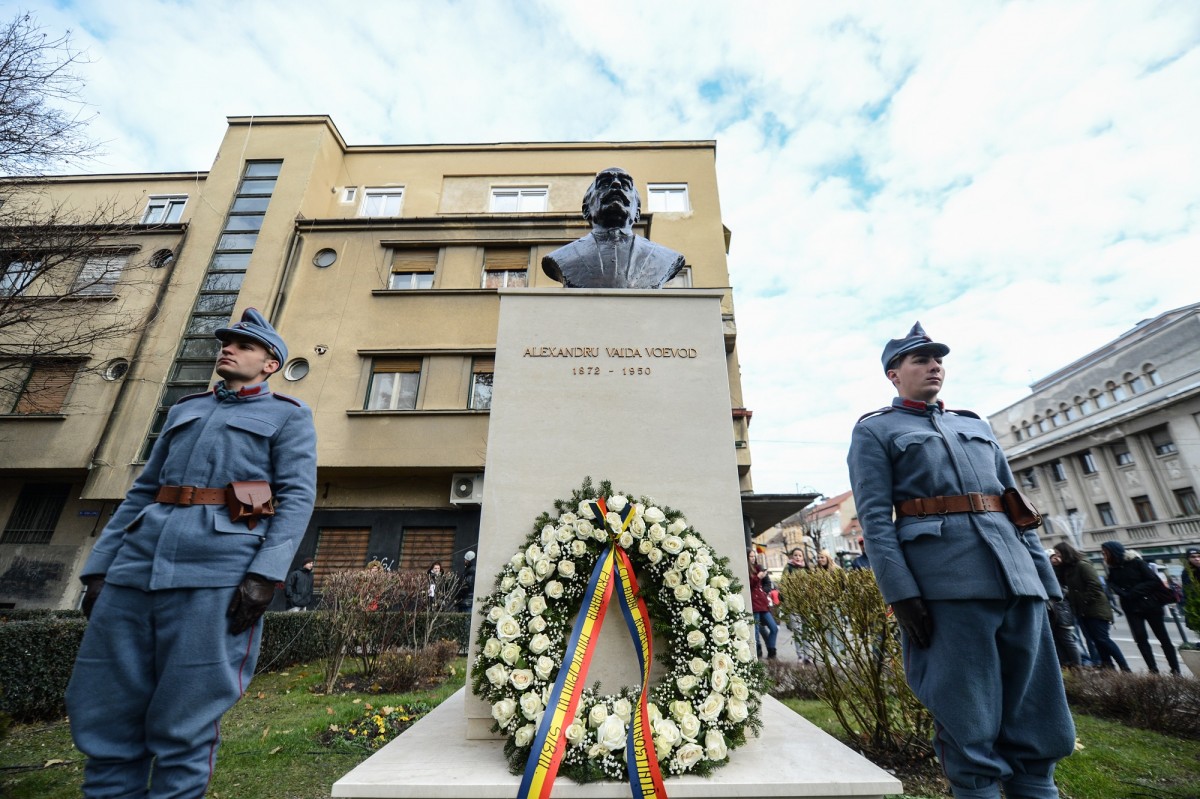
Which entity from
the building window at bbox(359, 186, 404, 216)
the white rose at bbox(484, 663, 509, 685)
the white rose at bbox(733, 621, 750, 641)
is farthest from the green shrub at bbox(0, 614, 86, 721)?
the building window at bbox(359, 186, 404, 216)

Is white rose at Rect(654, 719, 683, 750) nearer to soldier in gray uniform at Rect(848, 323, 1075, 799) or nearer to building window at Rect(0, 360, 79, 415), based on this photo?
soldier in gray uniform at Rect(848, 323, 1075, 799)

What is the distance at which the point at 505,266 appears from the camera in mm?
15547

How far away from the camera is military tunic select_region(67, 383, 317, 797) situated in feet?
6.98

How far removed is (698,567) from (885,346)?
1.71 meters

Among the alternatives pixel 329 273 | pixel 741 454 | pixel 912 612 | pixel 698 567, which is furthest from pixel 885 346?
pixel 329 273

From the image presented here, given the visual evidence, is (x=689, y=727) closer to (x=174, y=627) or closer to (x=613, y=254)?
(x=174, y=627)

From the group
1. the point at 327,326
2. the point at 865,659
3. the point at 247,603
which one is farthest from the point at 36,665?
the point at 327,326

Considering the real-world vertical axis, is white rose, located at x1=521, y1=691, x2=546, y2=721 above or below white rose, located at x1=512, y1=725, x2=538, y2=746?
above

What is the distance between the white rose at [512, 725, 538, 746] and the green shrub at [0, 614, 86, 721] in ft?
22.1

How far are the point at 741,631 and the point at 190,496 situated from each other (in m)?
2.78

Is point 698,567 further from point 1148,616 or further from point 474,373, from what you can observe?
point 474,373

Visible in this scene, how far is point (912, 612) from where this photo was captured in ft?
7.94

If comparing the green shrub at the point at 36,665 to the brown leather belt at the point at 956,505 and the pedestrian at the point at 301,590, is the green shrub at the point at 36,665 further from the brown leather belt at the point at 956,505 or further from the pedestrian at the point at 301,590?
the brown leather belt at the point at 956,505

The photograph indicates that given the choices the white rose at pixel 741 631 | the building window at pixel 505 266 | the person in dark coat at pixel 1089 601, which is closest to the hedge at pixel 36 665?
the white rose at pixel 741 631
